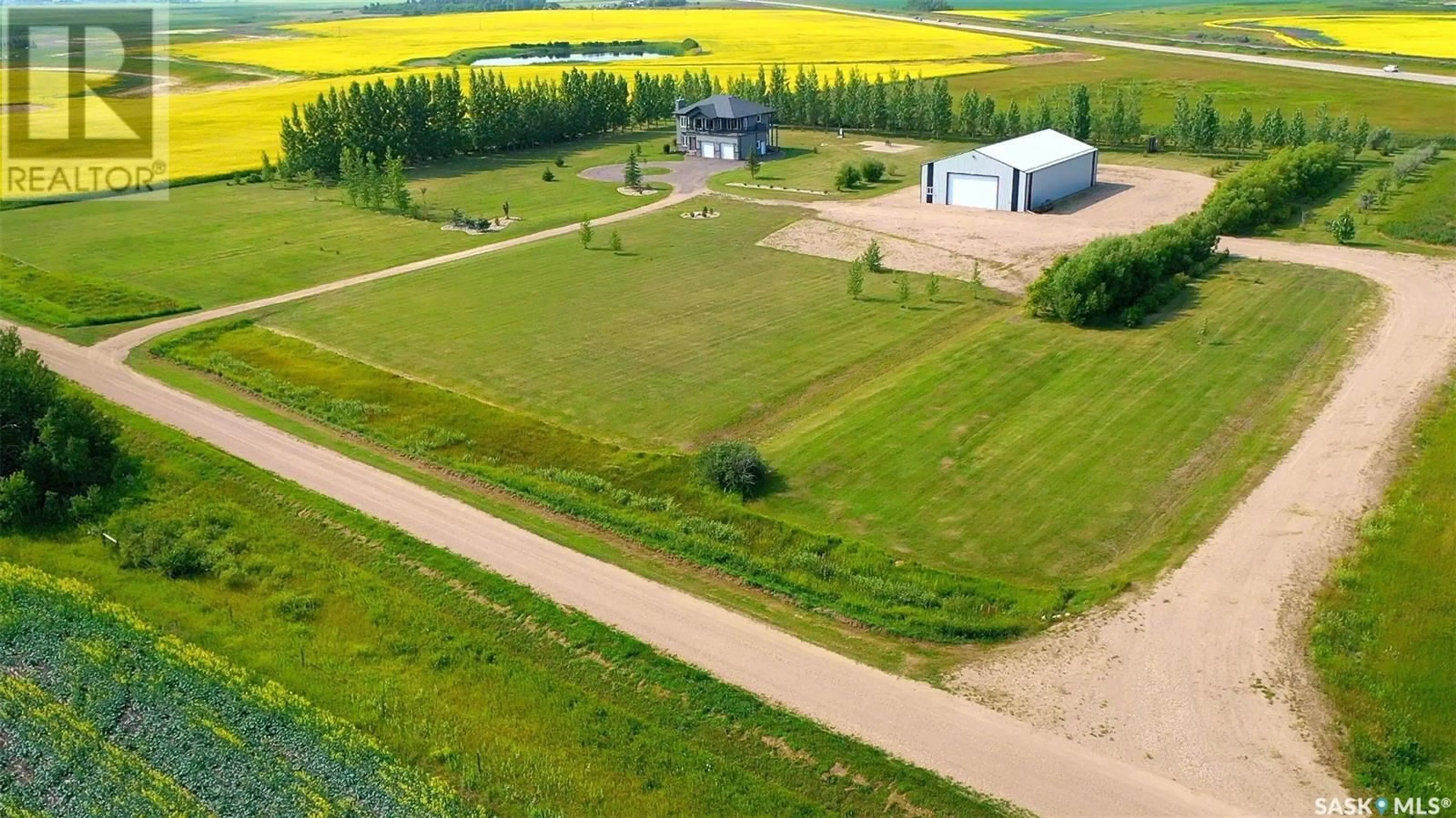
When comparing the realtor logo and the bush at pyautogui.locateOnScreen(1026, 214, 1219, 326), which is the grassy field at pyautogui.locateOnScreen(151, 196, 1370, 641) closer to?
the bush at pyautogui.locateOnScreen(1026, 214, 1219, 326)

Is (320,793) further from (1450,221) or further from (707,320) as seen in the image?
(1450,221)

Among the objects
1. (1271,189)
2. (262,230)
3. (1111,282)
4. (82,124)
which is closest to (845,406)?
(1111,282)

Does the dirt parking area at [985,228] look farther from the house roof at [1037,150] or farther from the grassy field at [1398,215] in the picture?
the grassy field at [1398,215]

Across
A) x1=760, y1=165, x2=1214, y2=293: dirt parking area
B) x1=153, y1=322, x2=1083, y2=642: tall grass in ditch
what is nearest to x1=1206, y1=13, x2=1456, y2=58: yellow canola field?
x1=760, y1=165, x2=1214, y2=293: dirt parking area

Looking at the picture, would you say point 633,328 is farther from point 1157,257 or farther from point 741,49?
point 741,49

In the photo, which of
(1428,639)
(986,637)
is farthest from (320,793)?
(1428,639)

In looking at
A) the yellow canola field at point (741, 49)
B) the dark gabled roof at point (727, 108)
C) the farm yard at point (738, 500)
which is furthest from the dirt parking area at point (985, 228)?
the yellow canola field at point (741, 49)

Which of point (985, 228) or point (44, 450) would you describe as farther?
point (985, 228)
